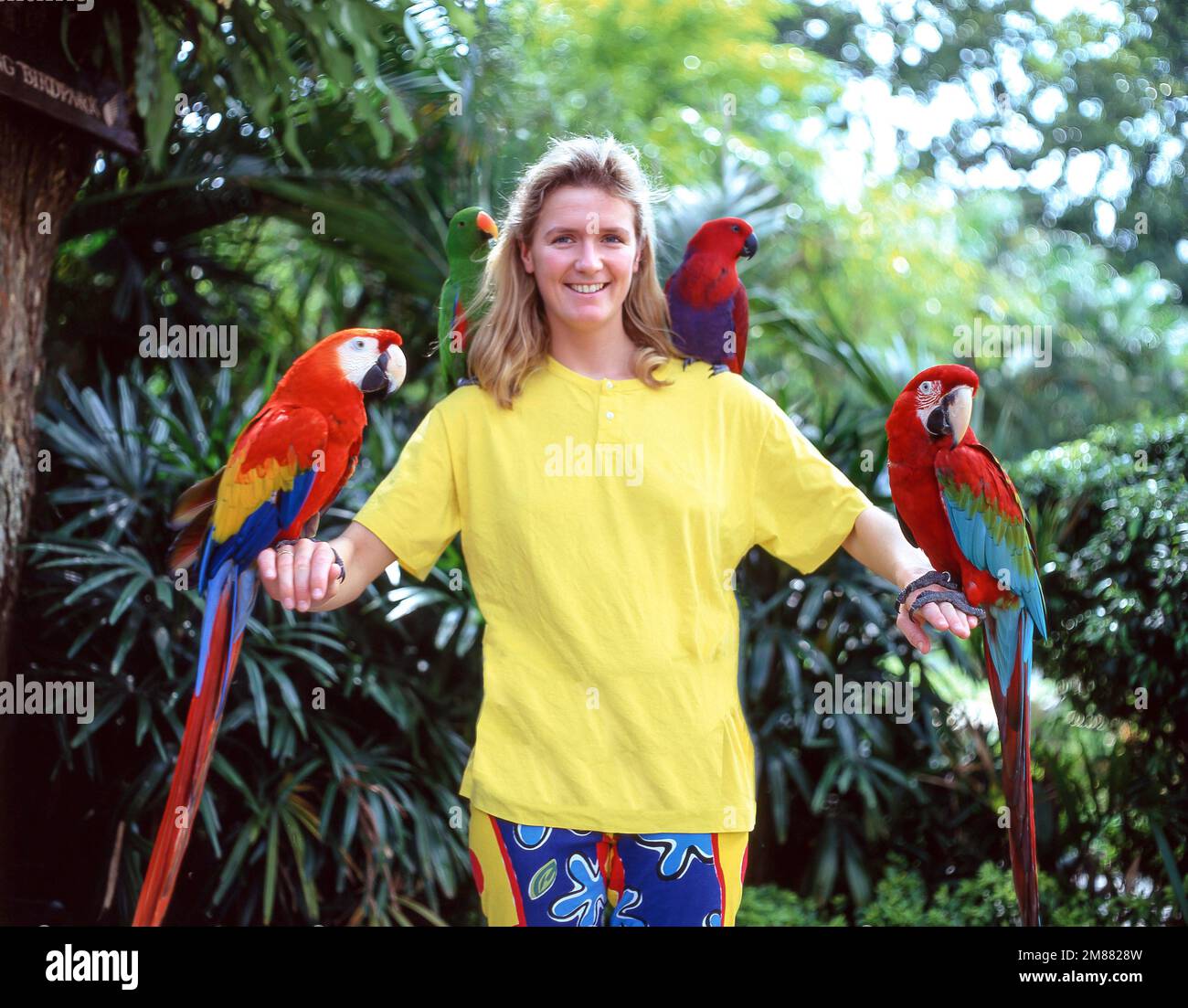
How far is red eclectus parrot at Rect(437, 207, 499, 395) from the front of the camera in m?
1.94

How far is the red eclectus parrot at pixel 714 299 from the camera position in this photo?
5.86 ft

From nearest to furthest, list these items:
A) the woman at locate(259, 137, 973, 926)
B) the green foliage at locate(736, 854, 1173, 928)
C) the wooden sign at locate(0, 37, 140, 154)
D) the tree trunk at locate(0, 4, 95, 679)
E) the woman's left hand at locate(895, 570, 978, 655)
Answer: the woman's left hand at locate(895, 570, 978, 655), the woman at locate(259, 137, 973, 926), the wooden sign at locate(0, 37, 140, 154), the tree trunk at locate(0, 4, 95, 679), the green foliage at locate(736, 854, 1173, 928)

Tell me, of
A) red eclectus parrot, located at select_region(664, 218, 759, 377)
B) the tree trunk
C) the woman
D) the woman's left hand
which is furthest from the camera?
the tree trunk

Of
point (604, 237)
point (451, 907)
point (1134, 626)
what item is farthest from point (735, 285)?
point (451, 907)

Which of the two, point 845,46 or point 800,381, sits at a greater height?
point 845,46

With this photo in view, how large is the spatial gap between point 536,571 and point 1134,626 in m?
1.98

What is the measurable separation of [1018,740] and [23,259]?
2468 millimetres

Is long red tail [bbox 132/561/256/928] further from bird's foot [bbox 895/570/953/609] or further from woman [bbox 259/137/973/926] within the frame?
bird's foot [bbox 895/570/953/609]

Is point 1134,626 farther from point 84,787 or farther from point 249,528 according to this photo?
point 84,787

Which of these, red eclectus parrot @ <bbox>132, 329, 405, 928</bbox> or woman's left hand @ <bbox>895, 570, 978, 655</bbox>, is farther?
red eclectus parrot @ <bbox>132, 329, 405, 928</bbox>

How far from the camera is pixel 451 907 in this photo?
123 inches

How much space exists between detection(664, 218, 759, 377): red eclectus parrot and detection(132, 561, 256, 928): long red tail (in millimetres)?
833

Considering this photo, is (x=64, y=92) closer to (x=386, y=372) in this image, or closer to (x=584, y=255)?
(x=386, y=372)

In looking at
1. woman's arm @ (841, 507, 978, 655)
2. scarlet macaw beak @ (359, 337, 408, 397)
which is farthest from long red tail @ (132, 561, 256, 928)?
woman's arm @ (841, 507, 978, 655)
